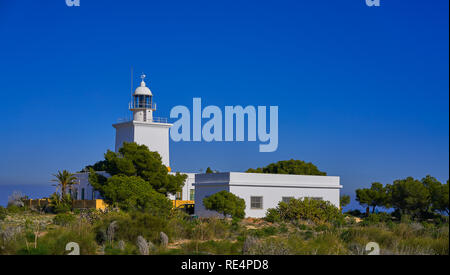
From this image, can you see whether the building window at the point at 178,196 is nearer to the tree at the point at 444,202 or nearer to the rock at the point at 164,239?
the tree at the point at 444,202

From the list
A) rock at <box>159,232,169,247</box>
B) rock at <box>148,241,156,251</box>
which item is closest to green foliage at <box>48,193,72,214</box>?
rock at <box>159,232,169,247</box>

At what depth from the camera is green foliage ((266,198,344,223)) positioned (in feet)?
86.5

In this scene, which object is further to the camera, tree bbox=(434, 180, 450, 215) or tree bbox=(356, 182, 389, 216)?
tree bbox=(356, 182, 389, 216)

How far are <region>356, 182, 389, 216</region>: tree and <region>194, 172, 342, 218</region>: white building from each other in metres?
7.11

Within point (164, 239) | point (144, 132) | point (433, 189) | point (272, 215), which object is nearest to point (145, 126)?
point (144, 132)

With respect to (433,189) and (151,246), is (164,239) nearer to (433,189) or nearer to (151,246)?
(151,246)

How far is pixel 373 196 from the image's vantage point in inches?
1494

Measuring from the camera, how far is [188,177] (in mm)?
38156

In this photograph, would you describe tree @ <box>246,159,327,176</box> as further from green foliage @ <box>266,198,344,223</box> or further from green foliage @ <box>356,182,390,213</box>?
green foliage @ <box>266,198,344,223</box>

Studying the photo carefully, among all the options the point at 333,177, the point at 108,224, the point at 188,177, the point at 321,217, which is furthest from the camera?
the point at 188,177

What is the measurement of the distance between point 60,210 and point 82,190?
217 inches

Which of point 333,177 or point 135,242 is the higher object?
point 333,177
